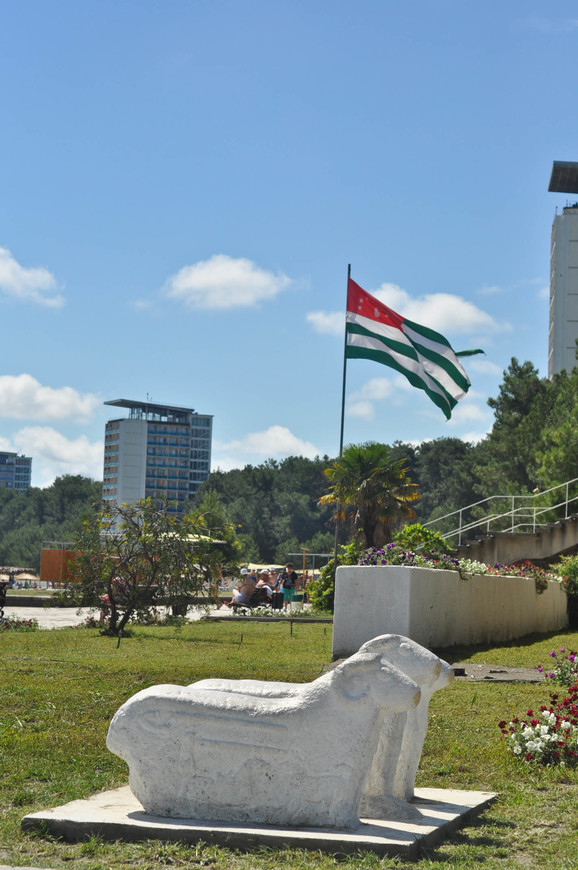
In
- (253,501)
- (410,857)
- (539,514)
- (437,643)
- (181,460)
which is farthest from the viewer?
(181,460)

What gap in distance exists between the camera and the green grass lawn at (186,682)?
4.47m

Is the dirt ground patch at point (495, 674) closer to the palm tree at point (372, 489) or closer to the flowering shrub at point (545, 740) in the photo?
the flowering shrub at point (545, 740)

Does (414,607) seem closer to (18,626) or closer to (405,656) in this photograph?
(405,656)

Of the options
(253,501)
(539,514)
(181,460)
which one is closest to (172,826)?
(539,514)

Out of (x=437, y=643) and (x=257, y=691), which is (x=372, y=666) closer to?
(x=257, y=691)

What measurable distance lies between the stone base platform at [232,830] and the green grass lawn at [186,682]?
0.07 m

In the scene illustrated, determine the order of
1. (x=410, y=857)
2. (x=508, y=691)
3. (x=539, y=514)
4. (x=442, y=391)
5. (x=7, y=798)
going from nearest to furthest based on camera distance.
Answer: (x=410, y=857), (x=7, y=798), (x=508, y=691), (x=442, y=391), (x=539, y=514)

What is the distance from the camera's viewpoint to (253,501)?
107938 mm

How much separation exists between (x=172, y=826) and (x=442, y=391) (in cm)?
1239

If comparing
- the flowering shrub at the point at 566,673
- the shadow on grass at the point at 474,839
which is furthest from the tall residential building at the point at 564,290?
the shadow on grass at the point at 474,839

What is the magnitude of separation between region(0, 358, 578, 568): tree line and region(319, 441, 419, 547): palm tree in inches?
33.1

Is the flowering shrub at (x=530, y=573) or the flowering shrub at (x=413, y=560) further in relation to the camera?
the flowering shrub at (x=530, y=573)

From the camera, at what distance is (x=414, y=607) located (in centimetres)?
1233

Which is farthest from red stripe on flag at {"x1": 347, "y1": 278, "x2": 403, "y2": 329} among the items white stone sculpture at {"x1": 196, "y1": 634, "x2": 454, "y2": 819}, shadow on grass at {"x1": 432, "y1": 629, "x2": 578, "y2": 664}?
white stone sculpture at {"x1": 196, "y1": 634, "x2": 454, "y2": 819}
